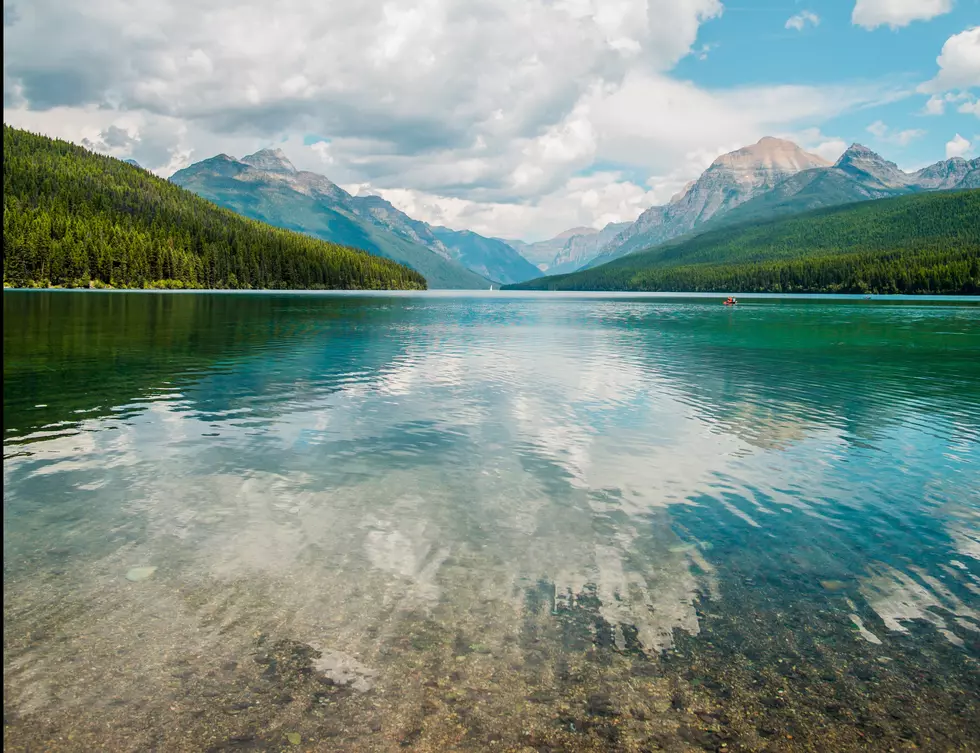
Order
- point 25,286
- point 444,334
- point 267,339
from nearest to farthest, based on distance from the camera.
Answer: point 267,339
point 444,334
point 25,286

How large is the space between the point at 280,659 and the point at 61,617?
3901 millimetres

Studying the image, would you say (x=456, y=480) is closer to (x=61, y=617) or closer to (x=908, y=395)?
(x=61, y=617)

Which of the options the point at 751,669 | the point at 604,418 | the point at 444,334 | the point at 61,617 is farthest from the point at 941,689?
the point at 444,334

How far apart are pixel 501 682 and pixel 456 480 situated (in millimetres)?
9481

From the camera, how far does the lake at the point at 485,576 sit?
27.8 ft

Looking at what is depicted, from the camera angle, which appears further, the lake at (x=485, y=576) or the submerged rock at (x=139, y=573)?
the submerged rock at (x=139, y=573)

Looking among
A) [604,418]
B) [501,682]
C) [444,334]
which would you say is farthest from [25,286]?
A: [501,682]

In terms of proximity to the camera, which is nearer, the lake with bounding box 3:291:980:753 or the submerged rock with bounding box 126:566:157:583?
the lake with bounding box 3:291:980:753

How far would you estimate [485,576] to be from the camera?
12359 millimetres

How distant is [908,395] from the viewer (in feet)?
110

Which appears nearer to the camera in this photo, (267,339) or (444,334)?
(267,339)

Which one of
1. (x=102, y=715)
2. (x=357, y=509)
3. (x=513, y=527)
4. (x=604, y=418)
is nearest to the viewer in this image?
(x=102, y=715)

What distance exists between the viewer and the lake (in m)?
8.48

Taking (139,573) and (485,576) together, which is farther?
(485,576)
